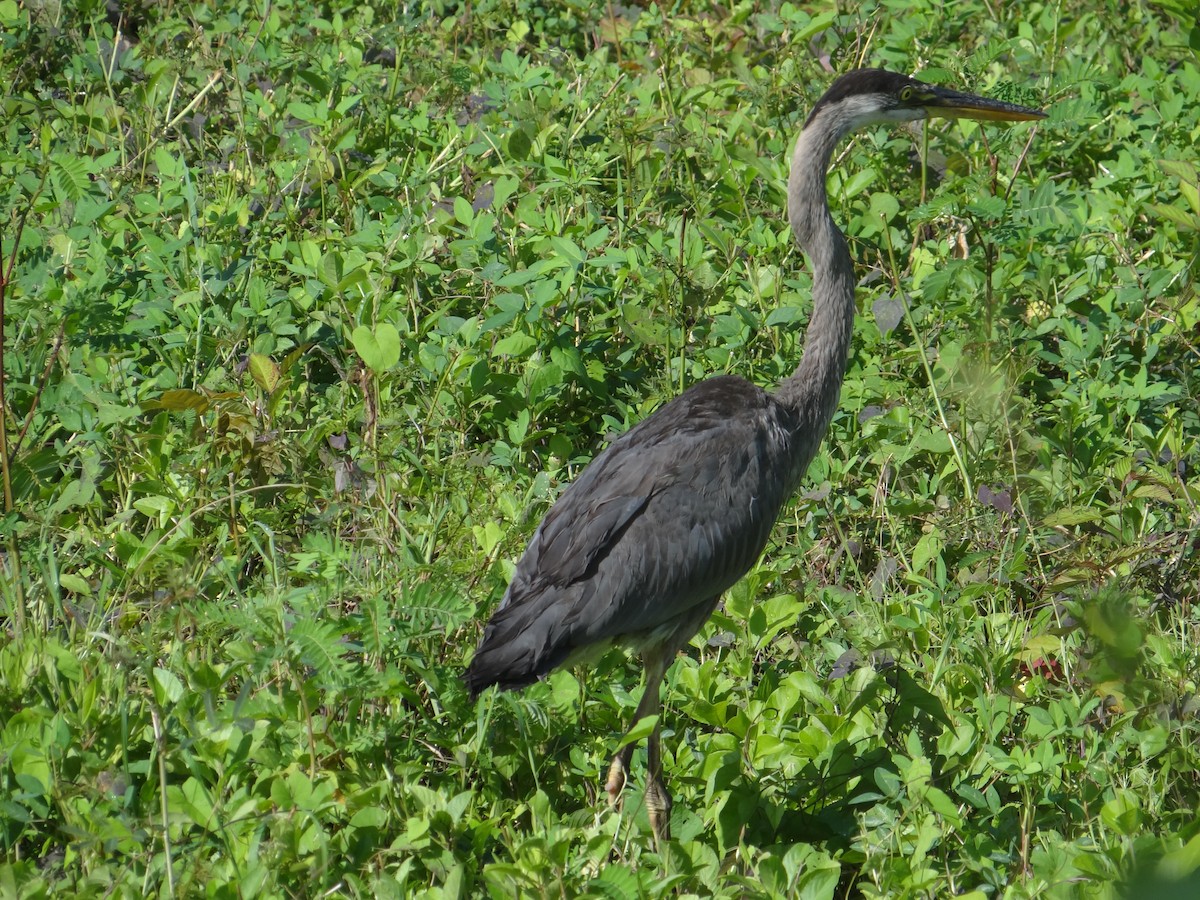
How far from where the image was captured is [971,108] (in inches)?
193

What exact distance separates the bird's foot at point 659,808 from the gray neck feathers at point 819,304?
3.99 feet

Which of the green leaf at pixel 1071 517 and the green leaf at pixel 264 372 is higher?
the green leaf at pixel 264 372

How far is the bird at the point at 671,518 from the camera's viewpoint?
3654 millimetres

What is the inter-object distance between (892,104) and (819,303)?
33.2 inches

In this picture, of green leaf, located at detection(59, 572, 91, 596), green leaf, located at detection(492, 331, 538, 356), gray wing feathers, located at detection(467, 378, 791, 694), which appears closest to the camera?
gray wing feathers, located at detection(467, 378, 791, 694)

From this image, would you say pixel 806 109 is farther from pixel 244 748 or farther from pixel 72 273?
pixel 244 748

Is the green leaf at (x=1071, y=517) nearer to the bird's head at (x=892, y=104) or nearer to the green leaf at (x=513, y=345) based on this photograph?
the bird's head at (x=892, y=104)

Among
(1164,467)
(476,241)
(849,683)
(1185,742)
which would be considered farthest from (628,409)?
(1185,742)

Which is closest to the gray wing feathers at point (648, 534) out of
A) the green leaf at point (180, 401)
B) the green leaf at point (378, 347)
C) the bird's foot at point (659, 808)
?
the bird's foot at point (659, 808)

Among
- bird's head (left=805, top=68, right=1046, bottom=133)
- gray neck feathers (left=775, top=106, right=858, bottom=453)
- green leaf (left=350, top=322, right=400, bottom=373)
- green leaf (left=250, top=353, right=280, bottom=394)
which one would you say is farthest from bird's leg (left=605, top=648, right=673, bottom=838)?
bird's head (left=805, top=68, right=1046, bottom=133)

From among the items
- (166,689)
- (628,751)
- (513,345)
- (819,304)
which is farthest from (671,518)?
(166,689)

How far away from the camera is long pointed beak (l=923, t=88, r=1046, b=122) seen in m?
4.83

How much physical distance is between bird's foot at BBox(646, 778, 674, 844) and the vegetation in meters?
0.09

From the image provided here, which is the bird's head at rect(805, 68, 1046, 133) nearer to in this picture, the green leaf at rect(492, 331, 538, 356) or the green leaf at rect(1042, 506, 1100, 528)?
the green leaf at rect(492, 331, 538, 356)
